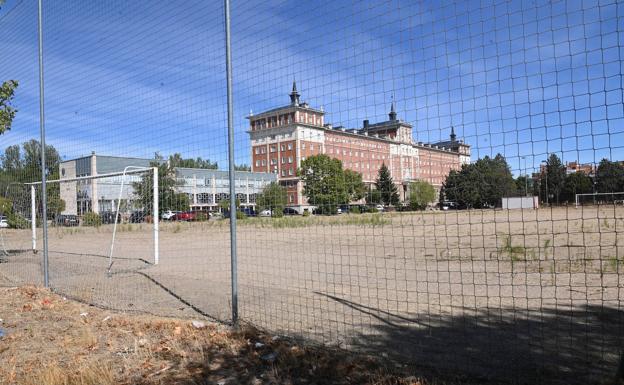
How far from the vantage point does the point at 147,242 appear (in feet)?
59.7

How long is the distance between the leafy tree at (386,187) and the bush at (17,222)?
45.0 feet

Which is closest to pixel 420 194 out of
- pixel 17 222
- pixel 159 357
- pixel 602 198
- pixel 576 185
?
pixel 576 185

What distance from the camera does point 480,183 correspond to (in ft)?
13.1

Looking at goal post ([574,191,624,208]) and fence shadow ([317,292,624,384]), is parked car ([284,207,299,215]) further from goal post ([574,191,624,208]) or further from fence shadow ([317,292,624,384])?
goal post ([574,191,624,208])

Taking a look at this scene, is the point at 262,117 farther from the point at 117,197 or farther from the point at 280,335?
the point at 117,197

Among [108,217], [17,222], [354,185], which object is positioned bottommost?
[17,222]

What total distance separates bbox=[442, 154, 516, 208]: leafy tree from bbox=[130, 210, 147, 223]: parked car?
29.7ft

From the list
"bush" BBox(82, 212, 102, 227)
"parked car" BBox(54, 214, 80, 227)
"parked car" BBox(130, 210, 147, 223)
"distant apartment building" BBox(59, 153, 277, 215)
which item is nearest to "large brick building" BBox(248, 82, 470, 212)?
"distant apartment building" BBox(59, 153, 277, 215)

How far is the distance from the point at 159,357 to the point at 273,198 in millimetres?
2391

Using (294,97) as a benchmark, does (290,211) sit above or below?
below

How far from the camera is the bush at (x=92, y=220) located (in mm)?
11562

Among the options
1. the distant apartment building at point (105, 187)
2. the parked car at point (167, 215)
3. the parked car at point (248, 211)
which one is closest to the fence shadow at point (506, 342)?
the parked car at point (248, 211)

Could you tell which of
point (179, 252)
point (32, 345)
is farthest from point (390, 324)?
point (179, 252)

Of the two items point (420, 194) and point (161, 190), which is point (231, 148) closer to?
point (420, 194)
